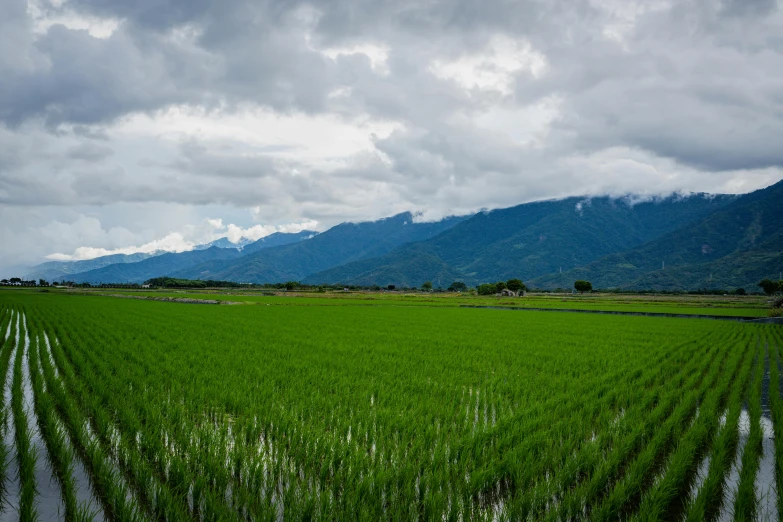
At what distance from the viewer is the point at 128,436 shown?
6.17m

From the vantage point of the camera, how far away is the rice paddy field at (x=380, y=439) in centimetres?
456

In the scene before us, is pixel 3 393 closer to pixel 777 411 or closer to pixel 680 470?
pixel 680 470

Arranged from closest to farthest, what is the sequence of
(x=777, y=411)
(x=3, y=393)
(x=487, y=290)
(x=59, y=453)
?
(x=59, y=453)
(x=777, y=411)
(x=3, y=393)
(x=487, y=290)

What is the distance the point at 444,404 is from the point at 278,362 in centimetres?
584

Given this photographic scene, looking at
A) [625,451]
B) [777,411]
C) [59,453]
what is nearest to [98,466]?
[59,453]

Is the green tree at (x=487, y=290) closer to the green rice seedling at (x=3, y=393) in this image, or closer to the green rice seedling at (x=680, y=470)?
the green rice seedling at (x=3, y=393)

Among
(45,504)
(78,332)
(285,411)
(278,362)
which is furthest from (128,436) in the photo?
(78,332)

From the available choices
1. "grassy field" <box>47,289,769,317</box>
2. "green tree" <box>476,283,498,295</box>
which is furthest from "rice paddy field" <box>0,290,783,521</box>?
"green tree" <box>476,283,498,295</box>

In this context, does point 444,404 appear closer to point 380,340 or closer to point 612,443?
point 612,443

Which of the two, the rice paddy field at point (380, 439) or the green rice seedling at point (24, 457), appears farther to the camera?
the rice paddy field at point (380, 439)

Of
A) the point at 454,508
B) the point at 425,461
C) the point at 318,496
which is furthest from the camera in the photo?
the point at 425,461

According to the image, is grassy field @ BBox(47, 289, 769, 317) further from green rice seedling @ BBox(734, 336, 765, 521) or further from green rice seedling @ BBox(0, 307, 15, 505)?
green rice seedling @ BBox(734, 336, 765, 521)

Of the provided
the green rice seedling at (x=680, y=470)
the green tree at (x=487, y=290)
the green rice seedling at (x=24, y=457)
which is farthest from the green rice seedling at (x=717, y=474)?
the green tree at (x=487, y=290)

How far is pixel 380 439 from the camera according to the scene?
6.29 m
